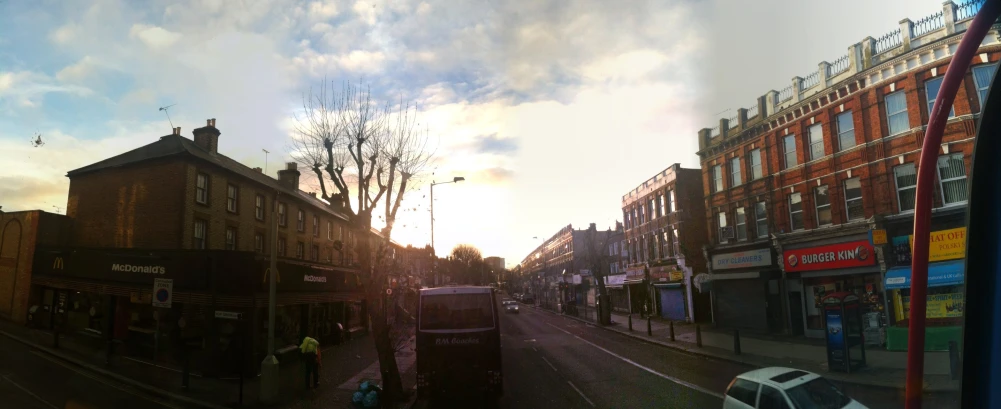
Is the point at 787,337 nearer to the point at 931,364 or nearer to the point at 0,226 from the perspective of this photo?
the point at 931,364

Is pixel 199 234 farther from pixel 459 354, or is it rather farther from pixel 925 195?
pixel 925 195

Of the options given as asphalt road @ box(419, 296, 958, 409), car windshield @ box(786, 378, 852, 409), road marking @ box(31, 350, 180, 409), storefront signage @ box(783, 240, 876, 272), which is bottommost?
asphalt road @ box(419, 296, 958, 409)

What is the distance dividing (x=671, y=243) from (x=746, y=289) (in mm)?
10418

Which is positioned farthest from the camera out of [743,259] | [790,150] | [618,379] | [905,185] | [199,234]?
[743,259]

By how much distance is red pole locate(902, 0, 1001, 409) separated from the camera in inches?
80.0

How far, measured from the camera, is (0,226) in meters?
26.9

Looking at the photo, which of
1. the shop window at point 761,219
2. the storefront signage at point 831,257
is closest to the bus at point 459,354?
the storefront signage at point 831,257

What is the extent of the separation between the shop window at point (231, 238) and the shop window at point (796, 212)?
28.7 metres

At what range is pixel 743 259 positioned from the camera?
31438 mm

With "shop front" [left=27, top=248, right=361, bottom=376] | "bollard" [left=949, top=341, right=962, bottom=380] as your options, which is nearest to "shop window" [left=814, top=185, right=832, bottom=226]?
"bollard" [left=949, top=341, right=962, bottom=380]

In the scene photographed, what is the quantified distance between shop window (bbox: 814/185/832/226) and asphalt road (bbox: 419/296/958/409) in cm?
1019

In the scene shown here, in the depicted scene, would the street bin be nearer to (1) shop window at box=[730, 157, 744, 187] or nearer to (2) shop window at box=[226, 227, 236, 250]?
(1) shop window at box=[730, 157, 744, 187]

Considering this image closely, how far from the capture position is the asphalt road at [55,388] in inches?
511

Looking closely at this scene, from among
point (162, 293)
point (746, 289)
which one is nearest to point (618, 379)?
point (162, 293)
